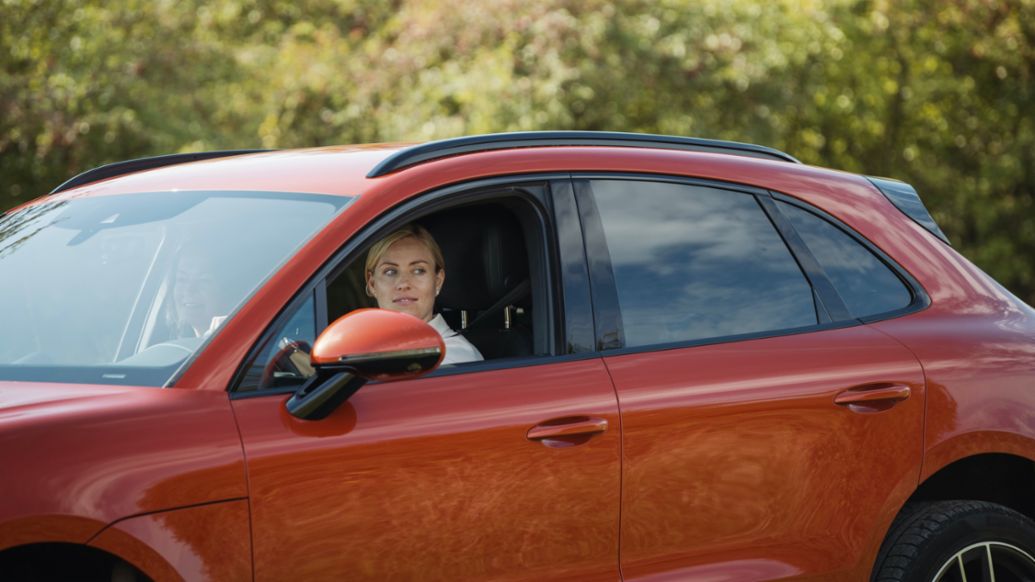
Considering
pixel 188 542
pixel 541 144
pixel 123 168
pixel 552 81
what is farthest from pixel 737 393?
pixel 552 81

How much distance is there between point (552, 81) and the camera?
891 inches

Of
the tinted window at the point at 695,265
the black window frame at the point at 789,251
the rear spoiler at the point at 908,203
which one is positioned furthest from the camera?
the rear spoiler at the point at 908,203

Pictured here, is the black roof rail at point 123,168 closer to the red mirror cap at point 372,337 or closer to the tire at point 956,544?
the red mirror cap at point 372,337

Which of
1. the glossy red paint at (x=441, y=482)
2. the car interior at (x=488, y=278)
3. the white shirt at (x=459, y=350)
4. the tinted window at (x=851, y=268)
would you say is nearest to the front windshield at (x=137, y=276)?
the glossy red paint at (x=441, y=482)

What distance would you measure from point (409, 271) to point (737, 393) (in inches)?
40.9

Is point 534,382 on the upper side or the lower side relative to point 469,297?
lower

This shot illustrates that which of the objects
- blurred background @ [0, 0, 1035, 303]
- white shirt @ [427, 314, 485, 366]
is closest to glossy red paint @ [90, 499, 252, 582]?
white shirt @ [427, 314, 485, 366]

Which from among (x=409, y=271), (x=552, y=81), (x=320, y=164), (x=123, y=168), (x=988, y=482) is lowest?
(x=988, y=482)

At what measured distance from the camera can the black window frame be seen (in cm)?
409

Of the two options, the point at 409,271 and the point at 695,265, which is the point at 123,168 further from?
the point at 695,265

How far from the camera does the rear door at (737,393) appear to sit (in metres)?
3.97

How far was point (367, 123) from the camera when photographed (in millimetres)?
25578

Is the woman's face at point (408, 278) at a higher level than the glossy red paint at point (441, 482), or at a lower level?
higher

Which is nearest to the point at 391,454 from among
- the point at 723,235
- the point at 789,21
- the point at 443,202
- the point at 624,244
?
the point at 443,202
